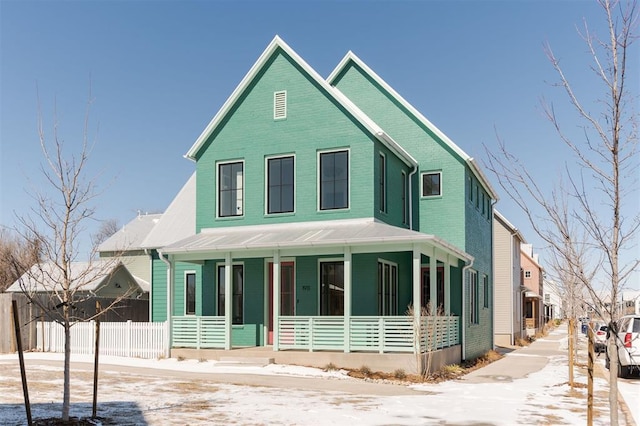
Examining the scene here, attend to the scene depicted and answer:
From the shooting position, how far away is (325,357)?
17.4 meters

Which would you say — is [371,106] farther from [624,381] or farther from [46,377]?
[46,377]

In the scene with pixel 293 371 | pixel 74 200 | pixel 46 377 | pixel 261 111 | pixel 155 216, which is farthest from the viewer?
pixel 155 216

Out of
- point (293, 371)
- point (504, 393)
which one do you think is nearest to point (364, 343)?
point (293, 371)

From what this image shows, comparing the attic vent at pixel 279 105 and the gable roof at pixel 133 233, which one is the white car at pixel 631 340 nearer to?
the attic vent at pixel 279 105

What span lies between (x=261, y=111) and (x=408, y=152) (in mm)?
5480

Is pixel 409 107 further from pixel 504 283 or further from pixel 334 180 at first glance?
pixel 504 283

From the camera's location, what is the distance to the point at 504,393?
14641 mm

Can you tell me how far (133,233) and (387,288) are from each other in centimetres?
1768

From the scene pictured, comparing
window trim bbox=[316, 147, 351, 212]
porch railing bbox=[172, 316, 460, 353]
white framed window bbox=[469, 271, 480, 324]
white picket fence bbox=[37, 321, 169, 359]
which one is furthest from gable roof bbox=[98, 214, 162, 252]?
white framed window bbox=[469, 271, 480, 324]

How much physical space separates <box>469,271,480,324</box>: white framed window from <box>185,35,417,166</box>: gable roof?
17.4 feet

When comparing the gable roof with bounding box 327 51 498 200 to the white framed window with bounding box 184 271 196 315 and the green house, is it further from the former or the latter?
the white framed window with bounding box 184 271 196 315

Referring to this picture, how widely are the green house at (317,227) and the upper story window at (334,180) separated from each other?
34mm

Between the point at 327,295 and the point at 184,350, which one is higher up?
the point at 327,295

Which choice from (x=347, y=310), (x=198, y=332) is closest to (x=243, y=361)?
(x=198, y=332)
